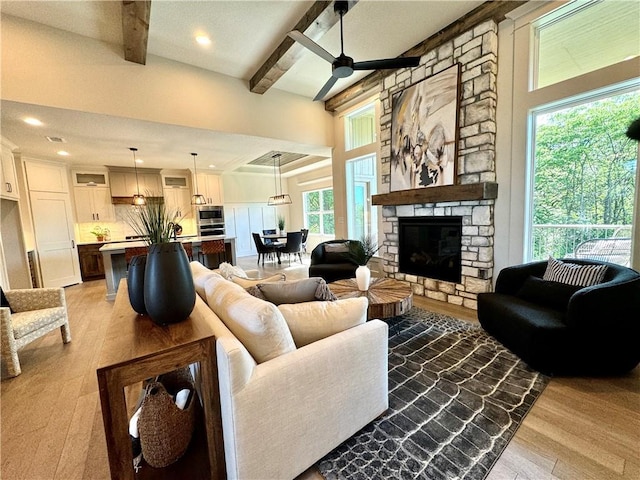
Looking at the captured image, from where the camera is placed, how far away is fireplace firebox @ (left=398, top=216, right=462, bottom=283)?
12.1 feet

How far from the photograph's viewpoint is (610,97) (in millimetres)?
2529

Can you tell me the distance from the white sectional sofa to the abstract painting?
2825mm

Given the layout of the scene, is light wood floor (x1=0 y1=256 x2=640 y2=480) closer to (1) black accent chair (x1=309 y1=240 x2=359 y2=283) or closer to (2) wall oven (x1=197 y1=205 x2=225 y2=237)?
(1) black accent chair (x1=309 y1=240 x2=359 y2=283)

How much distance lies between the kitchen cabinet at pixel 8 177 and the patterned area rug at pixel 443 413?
234 inches

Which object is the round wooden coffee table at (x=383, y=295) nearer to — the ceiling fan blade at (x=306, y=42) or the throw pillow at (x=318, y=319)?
the throw pillow at (x=318, y=319)

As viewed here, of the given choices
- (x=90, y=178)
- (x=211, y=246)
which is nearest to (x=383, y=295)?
(x=211, y=246)

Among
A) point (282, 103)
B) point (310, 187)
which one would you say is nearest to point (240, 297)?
A: point (282, 103)

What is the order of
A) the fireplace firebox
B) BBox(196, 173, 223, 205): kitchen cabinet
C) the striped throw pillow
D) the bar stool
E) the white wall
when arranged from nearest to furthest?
the striped throw pillow, the white wall, the fireplace firebox, the bar stool, BBox(196, 173, 223, 205): kitchen cabinet

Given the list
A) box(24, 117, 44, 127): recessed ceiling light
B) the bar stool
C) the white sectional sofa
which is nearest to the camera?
the white sectional sofa

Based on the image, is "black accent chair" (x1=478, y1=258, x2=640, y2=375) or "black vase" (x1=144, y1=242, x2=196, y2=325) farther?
"black accent chair" (x1=478, y1=258, x2=640, y2=375)

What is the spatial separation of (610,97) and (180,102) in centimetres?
497

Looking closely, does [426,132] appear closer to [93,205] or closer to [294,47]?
[294,47]

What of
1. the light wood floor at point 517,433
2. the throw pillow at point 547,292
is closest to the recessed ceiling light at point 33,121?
the light wood floor at point 517,433

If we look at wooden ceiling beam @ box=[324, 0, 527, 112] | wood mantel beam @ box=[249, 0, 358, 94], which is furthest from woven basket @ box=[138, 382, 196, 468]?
wooden ceiling beam @ box=[324, 0, 527, 112]
